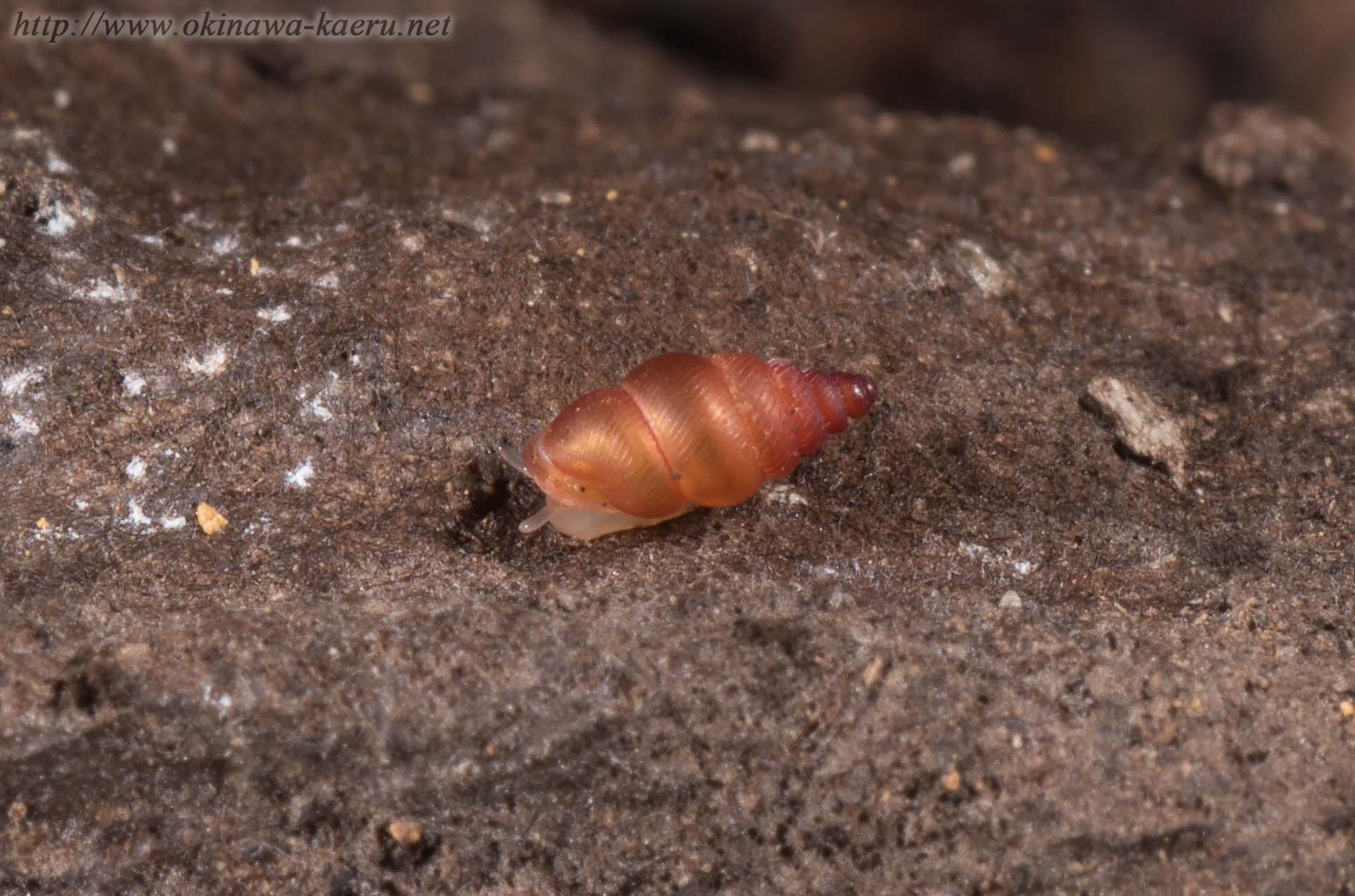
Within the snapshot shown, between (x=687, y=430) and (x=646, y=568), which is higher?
(x=687, y=430)

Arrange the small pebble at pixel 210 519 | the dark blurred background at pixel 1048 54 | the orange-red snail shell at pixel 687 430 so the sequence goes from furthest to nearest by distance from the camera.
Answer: the dark blurred background at pixel 1048 54 → the small pebble at pixel 210 519 → the orange-red snail shell at pixel 687 430

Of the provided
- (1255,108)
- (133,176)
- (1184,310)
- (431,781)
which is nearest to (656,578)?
(431,781)

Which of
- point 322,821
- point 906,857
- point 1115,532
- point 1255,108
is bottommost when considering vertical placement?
point 322,821

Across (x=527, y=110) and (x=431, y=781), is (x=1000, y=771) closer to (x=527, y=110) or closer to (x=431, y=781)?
Answer: (x=431, y=781)

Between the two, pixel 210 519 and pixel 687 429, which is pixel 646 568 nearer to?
pixel 687 429

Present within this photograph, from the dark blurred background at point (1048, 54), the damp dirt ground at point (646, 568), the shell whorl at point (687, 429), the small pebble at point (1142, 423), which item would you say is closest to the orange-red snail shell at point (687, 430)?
the shell whorl at point (687, 429)

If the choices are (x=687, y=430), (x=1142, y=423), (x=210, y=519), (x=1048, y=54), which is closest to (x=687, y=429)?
(x=687, y=430)

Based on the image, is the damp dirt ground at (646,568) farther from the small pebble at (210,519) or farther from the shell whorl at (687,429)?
the shell whorl at (687,429)
